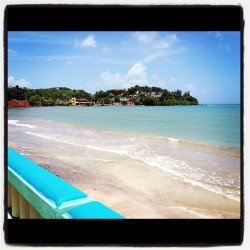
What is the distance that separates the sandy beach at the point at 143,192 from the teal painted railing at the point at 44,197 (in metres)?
1.98

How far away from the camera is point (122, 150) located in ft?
27.0

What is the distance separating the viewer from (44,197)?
4.25ft

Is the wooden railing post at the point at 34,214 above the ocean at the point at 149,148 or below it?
above

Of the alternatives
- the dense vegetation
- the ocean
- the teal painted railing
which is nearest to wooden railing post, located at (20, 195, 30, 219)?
the teal painted railing

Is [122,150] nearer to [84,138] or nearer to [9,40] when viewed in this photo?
[84,138]

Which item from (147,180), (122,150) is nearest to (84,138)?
(122,150)

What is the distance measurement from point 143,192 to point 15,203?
10.4 feet

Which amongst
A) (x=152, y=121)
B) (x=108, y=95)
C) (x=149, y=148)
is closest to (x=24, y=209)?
(x=108, y=95)

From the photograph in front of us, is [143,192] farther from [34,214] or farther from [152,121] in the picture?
[152,121]

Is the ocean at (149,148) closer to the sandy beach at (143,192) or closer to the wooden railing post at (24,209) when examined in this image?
the sandy beach at (143,192)

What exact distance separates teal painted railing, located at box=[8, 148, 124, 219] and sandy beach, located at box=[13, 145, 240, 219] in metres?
1.98

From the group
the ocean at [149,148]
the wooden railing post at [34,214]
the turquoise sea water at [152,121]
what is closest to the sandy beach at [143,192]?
the ocean at [149,148]

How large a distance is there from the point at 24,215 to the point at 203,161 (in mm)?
6140

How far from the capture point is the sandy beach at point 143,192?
12.5 ft
